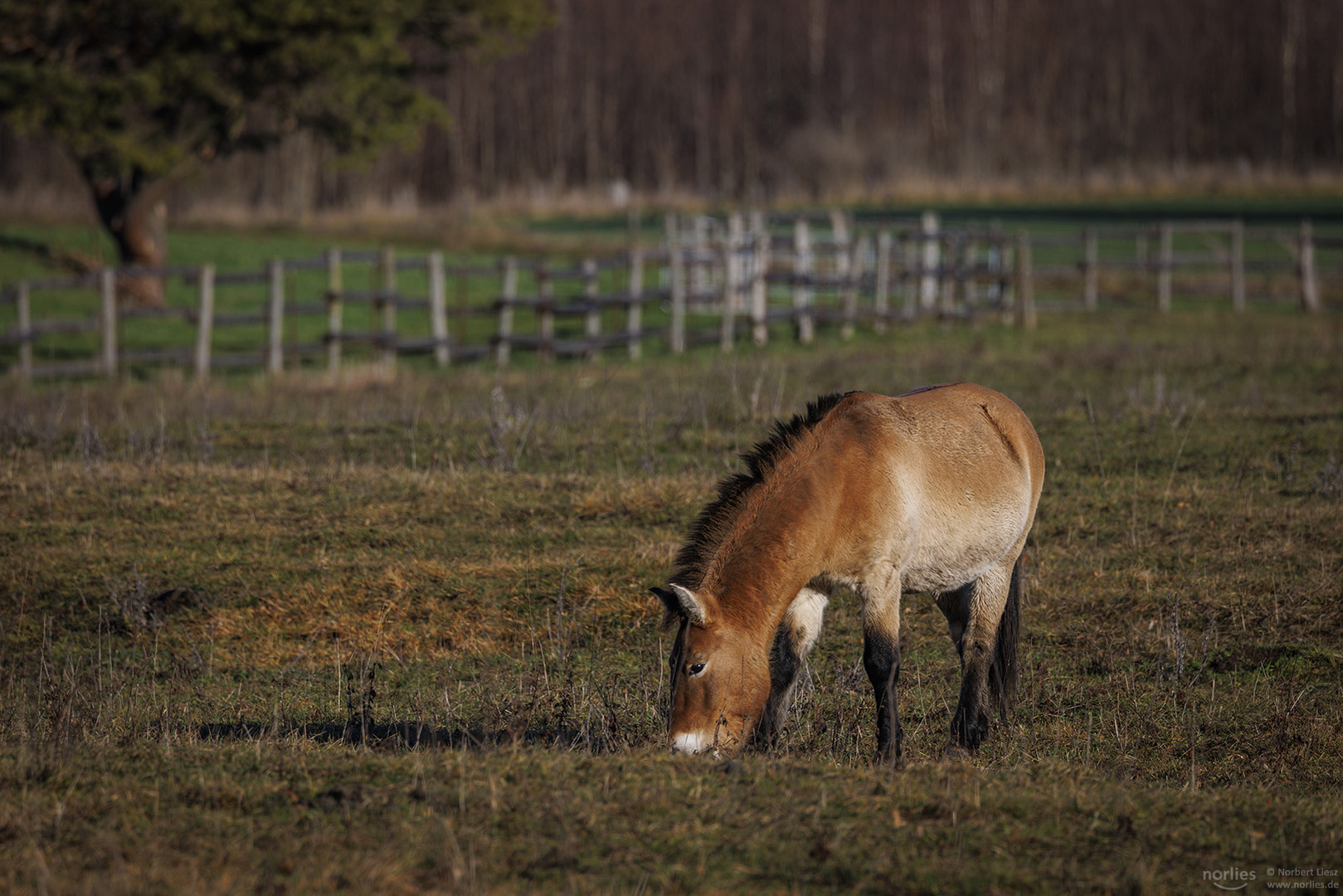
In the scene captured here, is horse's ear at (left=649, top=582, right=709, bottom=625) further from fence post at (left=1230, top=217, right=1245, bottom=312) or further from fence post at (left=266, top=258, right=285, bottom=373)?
fence post at (left=1230, top=217, right=1245, bottom=312)

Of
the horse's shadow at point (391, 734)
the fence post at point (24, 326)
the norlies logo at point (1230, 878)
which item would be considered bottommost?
the horse's shadow at point (391, 734)

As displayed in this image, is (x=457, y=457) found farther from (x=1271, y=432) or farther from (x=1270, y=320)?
(x=1270, y=320)

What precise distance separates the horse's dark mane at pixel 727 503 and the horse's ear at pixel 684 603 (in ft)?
0.62

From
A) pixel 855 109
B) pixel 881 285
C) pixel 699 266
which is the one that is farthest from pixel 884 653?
pixel 855 109

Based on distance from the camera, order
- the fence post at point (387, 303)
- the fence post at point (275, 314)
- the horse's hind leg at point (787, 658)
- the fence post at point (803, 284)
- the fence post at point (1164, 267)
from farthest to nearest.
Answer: the fence post at point (1164, 267)
the fence post at point (803, 284)
the fence post at point (387, 303)
the fence post at point (275, 314)
the horse's hind leg at point (787, 658)

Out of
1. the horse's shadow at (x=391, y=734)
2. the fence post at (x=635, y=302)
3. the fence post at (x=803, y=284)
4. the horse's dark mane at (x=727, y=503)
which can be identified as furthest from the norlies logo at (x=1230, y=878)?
the fence post at (x=803, y=284)

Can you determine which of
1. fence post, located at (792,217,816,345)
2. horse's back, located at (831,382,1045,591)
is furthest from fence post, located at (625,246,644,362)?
horse's back, located at (831,382,1045,591)

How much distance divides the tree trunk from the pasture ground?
1398cm

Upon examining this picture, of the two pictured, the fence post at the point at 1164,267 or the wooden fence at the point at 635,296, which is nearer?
the wooden fence at the point at 635,296

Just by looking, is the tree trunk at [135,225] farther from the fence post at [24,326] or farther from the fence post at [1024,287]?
the fence post at [1024,287]

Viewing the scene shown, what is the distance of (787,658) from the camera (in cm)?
537

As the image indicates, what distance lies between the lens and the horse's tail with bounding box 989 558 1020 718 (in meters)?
6.13

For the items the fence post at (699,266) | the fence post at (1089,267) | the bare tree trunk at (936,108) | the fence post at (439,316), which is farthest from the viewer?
the bare tree trunk at (936,108)

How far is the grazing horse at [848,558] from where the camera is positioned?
4789mm
